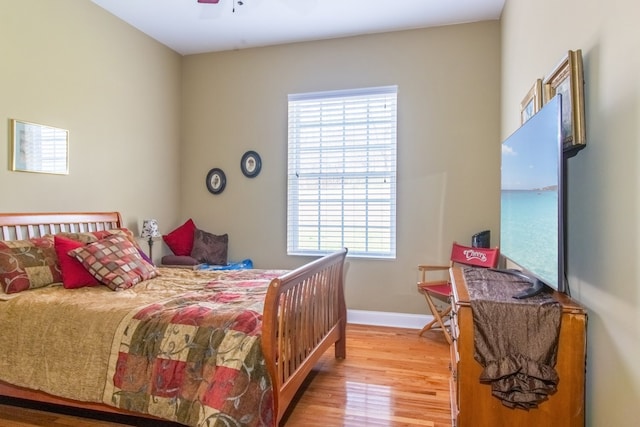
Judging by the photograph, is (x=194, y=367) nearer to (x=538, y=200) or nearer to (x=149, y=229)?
(x=538, y=200)

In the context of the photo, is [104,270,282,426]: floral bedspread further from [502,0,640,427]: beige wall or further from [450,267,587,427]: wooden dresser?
[502,0,640,427]: beige wall

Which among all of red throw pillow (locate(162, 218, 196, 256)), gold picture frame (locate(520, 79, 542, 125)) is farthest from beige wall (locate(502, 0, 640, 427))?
red throw pillow (locate(162, 218, 196, 256))

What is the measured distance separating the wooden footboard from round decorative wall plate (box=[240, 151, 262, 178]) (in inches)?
→ 67.4

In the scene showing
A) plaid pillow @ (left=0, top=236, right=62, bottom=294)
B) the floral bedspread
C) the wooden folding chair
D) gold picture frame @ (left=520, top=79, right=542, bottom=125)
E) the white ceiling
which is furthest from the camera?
the white ceiling

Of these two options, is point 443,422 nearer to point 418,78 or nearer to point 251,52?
point 418,78

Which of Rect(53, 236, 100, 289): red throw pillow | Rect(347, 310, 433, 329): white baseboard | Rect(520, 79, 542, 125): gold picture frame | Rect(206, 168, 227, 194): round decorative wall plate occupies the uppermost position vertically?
Rect(520, 79, 542, 125): gold picture frame

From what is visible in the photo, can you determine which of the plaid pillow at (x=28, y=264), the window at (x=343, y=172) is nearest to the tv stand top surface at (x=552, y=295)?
the window at (x=343, y=172)

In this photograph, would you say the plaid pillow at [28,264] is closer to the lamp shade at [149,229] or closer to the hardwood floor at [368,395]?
the hardwood floor at [368,395]

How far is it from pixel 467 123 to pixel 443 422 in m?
2.73

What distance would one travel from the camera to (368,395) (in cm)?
249

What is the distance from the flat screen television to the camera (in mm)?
1463

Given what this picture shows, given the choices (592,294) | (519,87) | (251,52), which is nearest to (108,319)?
(592,294)

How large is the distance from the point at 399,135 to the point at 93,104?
2.88 m

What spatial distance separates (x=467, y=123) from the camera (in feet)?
12.5
